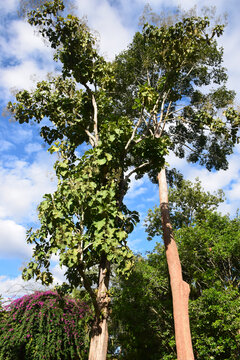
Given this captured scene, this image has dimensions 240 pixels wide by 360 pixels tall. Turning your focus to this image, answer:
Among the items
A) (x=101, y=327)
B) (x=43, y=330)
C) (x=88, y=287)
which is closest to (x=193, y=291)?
(x=43, y=330)

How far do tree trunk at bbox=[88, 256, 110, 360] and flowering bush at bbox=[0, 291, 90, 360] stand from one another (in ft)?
8.69

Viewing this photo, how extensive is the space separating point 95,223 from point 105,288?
1.24 meters

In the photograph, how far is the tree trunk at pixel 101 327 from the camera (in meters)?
4.25

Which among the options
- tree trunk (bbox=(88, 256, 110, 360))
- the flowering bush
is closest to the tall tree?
tree trunk (bbox=(88, 256, 110, 360))

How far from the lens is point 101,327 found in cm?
438

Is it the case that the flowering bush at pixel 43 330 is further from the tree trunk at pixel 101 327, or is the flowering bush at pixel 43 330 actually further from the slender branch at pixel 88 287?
the slender branch at pixel 88 287

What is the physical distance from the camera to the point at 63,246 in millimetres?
4102

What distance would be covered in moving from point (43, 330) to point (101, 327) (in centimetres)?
382

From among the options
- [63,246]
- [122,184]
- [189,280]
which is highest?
[189,280]

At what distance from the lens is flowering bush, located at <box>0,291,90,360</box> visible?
23.0 feet

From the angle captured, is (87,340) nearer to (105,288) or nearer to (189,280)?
(105,288)

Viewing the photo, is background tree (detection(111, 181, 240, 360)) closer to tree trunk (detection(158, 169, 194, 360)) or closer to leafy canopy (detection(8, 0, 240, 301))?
tree trunk (detection(158, 169, 194, 360))

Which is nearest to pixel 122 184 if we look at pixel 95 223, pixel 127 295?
pixel 95 223

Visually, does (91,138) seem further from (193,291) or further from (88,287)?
(193,291)
